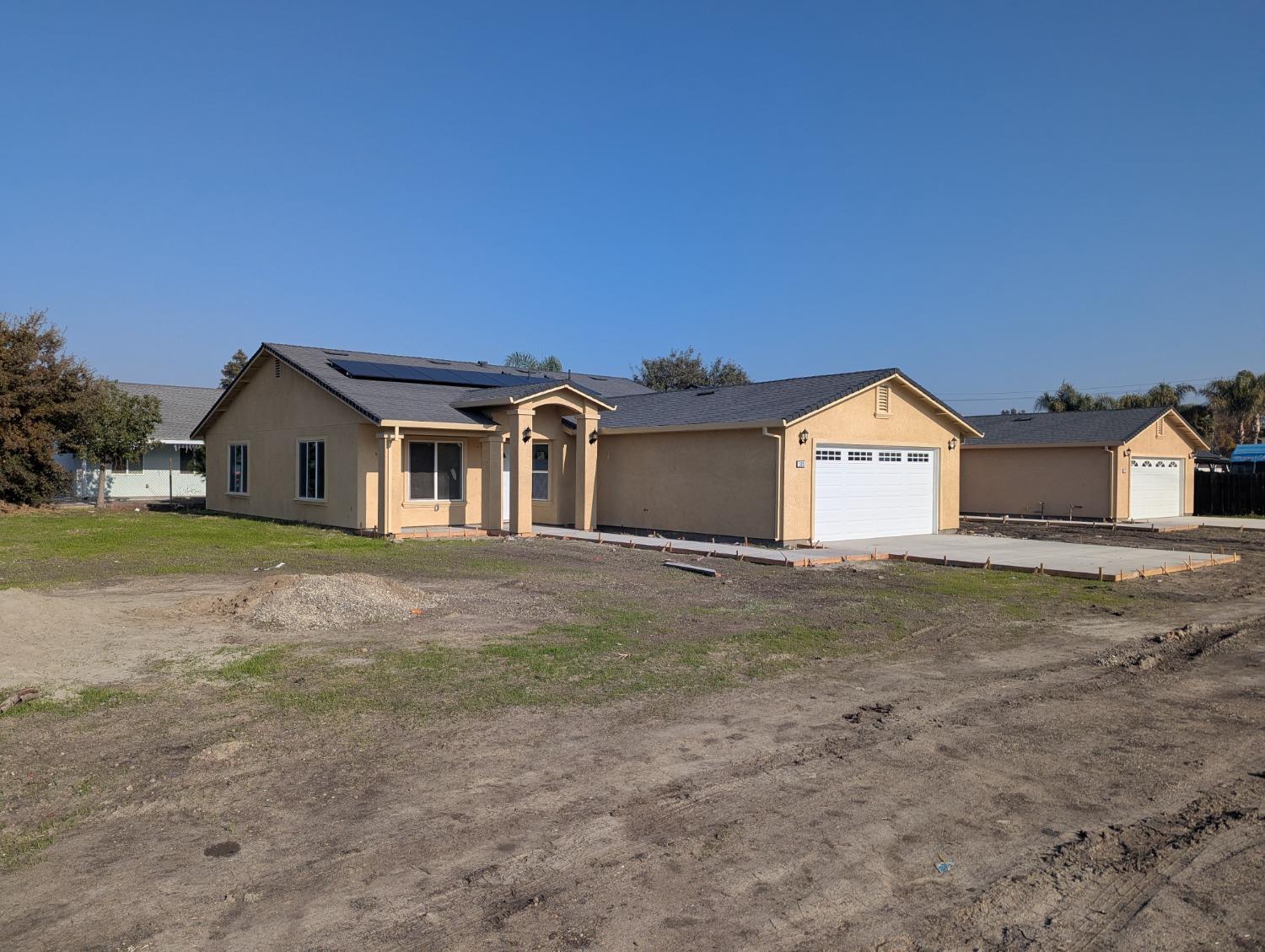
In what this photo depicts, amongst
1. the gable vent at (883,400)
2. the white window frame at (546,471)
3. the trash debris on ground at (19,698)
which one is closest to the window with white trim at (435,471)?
the white window frame at (546,471)

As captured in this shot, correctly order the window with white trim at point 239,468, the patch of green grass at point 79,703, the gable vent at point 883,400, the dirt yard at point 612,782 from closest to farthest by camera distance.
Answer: the dirt yard at point 612,782
the patch of green grass at point 79,703
the gable vent at point 883,400
the window with white trim at point 239,468

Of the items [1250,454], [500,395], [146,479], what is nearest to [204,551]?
[500,395]

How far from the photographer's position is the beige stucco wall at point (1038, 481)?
2966 cm

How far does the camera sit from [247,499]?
2572 centimetres

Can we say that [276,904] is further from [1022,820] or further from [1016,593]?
[1016,593]

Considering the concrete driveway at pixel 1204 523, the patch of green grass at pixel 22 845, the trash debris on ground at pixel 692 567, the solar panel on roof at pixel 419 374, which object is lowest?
the patch of green grass at pixel 22 845

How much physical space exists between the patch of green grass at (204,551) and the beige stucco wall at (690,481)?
444cm

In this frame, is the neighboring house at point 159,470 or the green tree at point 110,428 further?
Answer: the neighboring house at point 159,470

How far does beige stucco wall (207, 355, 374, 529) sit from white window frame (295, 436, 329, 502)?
0.06 metres

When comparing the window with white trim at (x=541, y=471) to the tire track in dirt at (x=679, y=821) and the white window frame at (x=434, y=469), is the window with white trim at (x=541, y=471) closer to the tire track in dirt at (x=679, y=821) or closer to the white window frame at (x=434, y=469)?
the white window frame at (x=434, y=469)

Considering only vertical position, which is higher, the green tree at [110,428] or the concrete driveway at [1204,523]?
the green tree at [110,428]

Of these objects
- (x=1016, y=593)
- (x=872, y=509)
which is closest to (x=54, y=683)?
(x=1016, y=593)

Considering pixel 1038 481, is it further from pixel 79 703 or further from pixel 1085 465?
pixel 79 703

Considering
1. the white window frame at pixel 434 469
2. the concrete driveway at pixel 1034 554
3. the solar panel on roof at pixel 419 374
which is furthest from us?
the solar panel on roof at pixel 419 374
